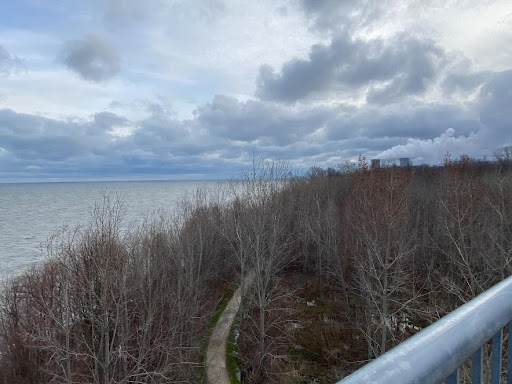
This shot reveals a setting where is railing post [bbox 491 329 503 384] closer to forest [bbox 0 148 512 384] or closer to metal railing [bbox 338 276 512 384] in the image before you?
metal railing [bbox 338 276 512 384]

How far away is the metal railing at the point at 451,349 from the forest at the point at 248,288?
17480 millimetres

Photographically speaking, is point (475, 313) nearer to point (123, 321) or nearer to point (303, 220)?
point (123, 321)

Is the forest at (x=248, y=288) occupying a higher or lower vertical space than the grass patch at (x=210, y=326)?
higher

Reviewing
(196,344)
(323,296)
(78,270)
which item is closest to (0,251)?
(78,270)

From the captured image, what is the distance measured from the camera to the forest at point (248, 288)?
21.3m

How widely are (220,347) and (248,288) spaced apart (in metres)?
11.3

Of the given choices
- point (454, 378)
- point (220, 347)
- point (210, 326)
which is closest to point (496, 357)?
point (454, 378)

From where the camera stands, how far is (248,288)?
38531mm

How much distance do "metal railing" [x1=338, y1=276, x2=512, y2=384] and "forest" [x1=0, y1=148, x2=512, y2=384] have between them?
17.5 meters

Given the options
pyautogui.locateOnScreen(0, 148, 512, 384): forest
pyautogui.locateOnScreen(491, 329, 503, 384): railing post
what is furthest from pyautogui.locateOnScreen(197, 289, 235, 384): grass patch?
pyautogui.locateOnScreen(491, 329, 503, 384): railing post

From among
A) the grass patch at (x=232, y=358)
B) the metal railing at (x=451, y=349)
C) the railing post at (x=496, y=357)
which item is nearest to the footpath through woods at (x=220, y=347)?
the grass patch at (x=232, y=358)

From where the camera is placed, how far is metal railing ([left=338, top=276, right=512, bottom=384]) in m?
1.14

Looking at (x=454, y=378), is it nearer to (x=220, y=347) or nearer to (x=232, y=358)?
(x=232, y=358)

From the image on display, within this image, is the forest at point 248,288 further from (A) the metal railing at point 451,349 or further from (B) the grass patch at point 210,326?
(A) the metal railing at point 451,349
